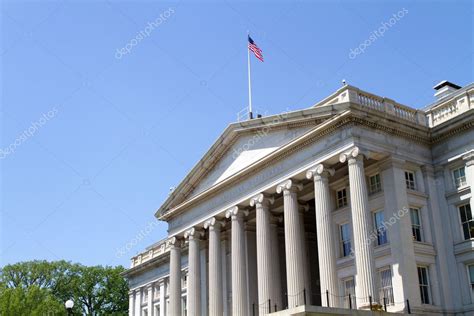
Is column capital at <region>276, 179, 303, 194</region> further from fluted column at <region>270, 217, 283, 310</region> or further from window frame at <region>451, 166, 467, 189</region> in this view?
window frame at <region>451, 166, 467, 189</region>

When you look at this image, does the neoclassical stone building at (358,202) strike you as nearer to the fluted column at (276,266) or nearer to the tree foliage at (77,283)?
the fluted column at (276,266)

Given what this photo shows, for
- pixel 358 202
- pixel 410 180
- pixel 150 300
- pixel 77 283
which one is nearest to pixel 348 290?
pixel 358 202

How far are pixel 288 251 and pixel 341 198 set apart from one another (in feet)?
16.4

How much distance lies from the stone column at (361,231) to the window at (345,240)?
4.20 metres

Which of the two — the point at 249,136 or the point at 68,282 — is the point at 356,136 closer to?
the point at 249,136

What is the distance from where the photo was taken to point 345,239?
34.8 m

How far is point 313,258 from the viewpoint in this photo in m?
42.3

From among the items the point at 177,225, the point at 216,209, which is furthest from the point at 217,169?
the point at 177,225

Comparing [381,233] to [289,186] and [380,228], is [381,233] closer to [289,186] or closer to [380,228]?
[380,228]

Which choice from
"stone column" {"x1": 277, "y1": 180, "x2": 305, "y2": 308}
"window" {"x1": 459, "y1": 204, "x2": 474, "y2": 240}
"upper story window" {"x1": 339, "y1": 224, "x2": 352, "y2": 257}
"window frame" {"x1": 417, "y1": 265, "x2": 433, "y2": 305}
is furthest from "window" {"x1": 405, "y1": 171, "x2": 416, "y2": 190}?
"stone column" {"x1": 277, "y1": 180, "x2": 305, "y2": 308}

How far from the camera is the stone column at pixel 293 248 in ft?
107

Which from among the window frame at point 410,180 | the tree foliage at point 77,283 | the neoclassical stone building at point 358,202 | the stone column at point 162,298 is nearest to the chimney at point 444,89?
the neoclassical stone building at point 358,202

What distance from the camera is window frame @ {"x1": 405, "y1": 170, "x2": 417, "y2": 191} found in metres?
33.5

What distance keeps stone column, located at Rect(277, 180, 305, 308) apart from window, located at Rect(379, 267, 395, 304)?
422 cm
